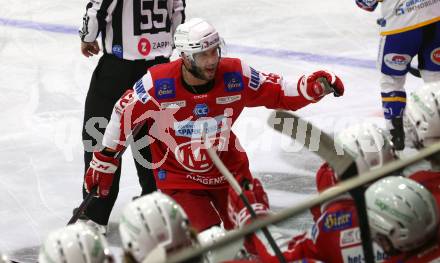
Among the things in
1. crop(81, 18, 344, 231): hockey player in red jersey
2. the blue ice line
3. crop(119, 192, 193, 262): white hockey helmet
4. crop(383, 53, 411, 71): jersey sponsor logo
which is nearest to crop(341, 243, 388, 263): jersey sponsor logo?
crop(119, 192, 193, 262): white hockey helmet

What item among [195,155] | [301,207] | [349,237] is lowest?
[195,155]

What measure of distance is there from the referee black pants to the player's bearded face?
36.3 inches

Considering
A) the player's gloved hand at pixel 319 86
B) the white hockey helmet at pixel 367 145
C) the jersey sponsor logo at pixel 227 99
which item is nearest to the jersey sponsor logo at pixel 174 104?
the jersey sponsor logo at pixel 227 99

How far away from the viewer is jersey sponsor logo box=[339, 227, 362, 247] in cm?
251

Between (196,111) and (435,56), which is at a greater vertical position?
(196,111)

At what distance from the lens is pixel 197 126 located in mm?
3783

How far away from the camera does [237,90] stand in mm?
3760

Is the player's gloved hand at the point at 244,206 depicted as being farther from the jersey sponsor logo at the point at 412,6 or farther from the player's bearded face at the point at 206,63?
the jersey sponsor logo at the point at 412,6

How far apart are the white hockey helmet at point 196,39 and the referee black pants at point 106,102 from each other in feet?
2.74

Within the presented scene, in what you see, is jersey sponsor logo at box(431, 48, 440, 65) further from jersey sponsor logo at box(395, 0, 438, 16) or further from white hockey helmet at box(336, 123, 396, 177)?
white hockey helmet at box(336, 123, 396, 177)

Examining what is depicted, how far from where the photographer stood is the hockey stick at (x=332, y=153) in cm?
213

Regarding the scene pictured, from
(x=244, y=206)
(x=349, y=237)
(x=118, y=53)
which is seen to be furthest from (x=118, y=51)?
(x=349, y=237)

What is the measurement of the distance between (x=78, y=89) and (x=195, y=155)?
264cm

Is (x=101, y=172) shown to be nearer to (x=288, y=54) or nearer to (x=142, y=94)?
(x=142, y=94)
